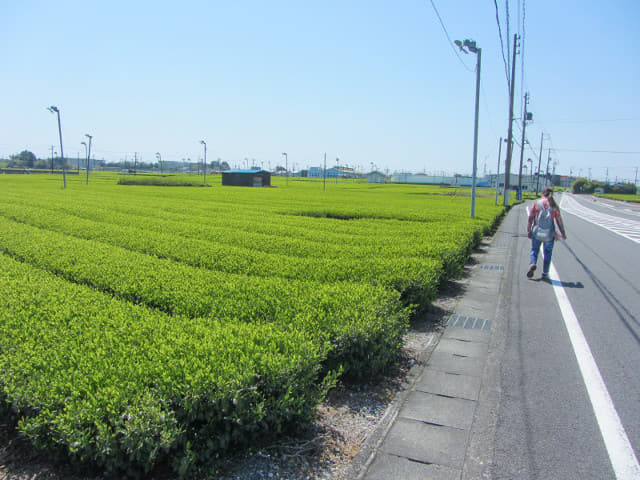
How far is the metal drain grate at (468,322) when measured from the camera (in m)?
5.84

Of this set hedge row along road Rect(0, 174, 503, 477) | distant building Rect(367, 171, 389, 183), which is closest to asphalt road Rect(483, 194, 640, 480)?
hedge row along road Rect(0, 174, 503, 477)

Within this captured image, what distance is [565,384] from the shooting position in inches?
161

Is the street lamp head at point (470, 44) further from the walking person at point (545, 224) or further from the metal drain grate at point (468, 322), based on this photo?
the metal drain grate at point (468, 322)

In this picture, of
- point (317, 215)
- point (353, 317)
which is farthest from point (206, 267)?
point (317, 215)

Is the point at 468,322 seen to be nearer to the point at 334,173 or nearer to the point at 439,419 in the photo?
the point at 439,419

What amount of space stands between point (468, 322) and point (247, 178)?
59382mm

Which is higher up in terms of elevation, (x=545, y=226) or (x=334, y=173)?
(x=334, y=173)

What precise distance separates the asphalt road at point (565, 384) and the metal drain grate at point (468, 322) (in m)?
0.31

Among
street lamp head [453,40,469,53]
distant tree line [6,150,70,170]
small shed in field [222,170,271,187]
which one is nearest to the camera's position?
street lamp head [453,40,469,53]

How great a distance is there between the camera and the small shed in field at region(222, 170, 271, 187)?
62844 mm

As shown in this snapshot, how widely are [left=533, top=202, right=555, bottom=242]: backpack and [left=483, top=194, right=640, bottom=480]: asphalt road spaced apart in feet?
3.05

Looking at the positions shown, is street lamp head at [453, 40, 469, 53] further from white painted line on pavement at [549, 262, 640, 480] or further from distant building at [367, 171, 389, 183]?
distant building at [367, 171, 389, 183]

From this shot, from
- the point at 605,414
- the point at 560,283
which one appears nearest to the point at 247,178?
the point at 560,283

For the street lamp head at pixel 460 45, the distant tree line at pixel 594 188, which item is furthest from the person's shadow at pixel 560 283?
the distant tree line at pixel 594 188
